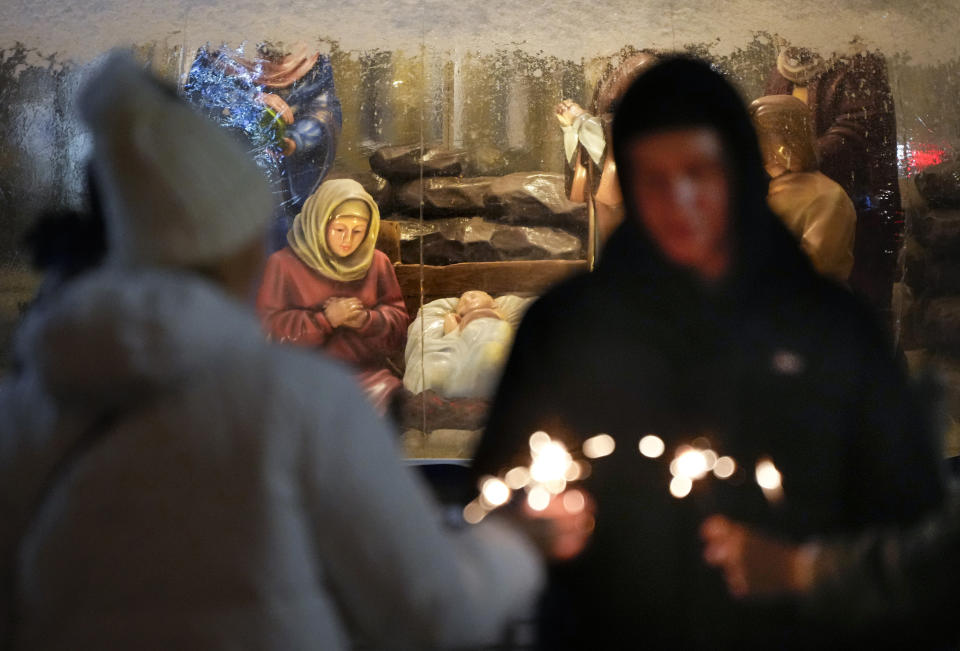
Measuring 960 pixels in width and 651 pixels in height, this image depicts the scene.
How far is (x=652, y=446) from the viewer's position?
5.62 feet

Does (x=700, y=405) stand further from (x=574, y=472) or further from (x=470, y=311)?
(x=470, y=311)

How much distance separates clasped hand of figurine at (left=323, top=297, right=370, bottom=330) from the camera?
625cm

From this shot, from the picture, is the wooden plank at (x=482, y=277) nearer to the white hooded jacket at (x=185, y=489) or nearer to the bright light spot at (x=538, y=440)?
the bright light spot at (x=538, y=440)

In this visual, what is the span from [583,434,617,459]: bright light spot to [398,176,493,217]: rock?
4.68m

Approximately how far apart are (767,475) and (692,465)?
0.15 m

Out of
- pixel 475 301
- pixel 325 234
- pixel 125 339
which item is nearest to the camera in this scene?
pixel 125 339

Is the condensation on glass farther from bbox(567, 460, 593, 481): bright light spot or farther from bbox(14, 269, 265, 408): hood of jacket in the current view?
bbox(14, 269, 265, 408): hood of jacket

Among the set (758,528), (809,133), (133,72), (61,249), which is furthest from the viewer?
(809,133)

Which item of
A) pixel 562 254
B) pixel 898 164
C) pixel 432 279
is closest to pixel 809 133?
pixel 898 164

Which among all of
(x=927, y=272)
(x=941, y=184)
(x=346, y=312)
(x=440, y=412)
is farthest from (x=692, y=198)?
(x=941, y=184)

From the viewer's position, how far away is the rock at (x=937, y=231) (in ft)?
21.1

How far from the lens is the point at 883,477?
1630 mm

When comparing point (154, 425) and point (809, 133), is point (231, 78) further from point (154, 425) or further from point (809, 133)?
point (154, 425)

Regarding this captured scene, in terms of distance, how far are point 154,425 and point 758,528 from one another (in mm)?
1052
